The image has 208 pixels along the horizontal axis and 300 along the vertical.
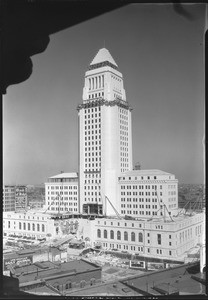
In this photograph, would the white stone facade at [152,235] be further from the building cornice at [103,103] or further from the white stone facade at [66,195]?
the building cornice at [103,103]

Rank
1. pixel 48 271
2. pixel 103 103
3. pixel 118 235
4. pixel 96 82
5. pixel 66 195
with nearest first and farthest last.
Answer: pixel 48 271
pixel 96 82
pixel 103 103
pixel 118 235
pixel 66 195

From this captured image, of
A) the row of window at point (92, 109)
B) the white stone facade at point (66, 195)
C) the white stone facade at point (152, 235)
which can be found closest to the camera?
the white stone facade at point (152, 235)

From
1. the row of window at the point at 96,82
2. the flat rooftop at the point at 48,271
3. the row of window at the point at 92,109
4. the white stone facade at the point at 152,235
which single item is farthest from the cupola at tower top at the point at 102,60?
the white stone facade at the point at 152,235

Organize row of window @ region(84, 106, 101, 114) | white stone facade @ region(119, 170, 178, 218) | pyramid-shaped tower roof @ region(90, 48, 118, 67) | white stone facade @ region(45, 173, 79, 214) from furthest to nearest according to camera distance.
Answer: white stone facade @ region(45, 173, 79, 214) < row of window @ region(84, 106, 101, 114) < white stone facade @ region(119, 170, 178, 218) < pyramid-shaped tower roof @ region(90, 48, 118, 67)

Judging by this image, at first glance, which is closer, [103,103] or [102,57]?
[102,57]

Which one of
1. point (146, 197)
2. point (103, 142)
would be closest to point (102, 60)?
point (103, 142)

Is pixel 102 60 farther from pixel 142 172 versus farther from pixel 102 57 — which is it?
pixel 142 172

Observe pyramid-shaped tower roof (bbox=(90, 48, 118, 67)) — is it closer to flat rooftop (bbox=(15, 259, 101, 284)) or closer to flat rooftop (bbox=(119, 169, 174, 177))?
flat rooftop (bbox=(119, 169, 174, 177))

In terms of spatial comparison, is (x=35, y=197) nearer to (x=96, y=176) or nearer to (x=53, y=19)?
(x=96, y=176)

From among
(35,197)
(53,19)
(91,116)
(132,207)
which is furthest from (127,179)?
(53,19)

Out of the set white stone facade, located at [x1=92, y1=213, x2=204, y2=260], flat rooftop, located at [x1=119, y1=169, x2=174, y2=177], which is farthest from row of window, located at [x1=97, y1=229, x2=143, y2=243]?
flat rooftop, located at [x1=119, y1=169, x2=174, y2=177]
